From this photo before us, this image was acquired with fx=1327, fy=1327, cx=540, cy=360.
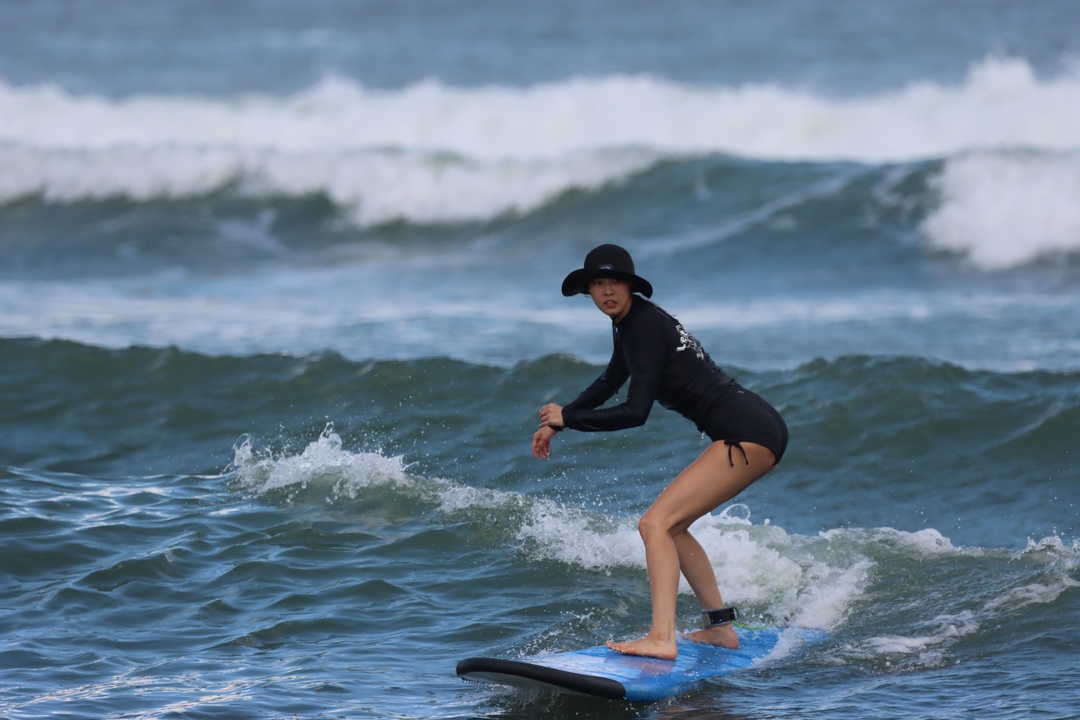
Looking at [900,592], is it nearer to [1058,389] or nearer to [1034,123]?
[1058,389]

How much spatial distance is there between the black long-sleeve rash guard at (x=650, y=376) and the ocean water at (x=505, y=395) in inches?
46.7

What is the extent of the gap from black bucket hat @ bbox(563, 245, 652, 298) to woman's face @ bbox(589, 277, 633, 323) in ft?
0.08

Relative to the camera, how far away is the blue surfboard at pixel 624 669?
5.26m

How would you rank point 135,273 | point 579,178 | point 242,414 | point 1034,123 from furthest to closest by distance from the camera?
point 1034,123 → point 579,178 → point 135,273 → point 242,414

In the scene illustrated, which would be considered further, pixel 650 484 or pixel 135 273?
pixel 135 273


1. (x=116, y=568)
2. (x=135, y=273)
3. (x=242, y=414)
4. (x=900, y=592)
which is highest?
(x=135, y=273)

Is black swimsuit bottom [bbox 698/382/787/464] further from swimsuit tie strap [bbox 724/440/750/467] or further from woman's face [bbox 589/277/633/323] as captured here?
woman's face [bbox 589/277/633/323]

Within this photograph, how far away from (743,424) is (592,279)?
897 mm

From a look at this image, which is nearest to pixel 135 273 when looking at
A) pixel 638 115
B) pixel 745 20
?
pixel 638 115

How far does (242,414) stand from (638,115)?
20.0 m

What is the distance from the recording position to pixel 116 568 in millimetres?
7113

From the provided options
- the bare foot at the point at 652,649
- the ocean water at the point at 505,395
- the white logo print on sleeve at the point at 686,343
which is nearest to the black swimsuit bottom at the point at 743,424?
the white logo print on sleeve at the point at 686,343

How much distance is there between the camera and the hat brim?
540 cm

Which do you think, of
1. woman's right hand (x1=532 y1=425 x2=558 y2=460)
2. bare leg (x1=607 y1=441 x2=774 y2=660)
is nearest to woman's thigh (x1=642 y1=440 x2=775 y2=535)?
bare leg (x1=607 y1=441 x2=774 y2=660)
